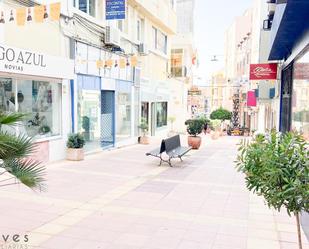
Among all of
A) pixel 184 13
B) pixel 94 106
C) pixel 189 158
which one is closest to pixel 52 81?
pixel 94 106

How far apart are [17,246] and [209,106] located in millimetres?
81054

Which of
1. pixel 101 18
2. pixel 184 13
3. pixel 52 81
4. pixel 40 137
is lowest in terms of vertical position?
pixel 40 137

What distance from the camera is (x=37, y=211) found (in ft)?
18.3

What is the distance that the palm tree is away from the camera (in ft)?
11.5

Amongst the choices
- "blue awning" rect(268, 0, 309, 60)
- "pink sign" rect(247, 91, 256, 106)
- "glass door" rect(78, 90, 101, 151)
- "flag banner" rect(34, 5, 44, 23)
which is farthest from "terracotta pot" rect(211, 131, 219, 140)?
"flag banner" rect(34, 5, 44, 23)

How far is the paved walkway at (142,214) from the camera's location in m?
4.53

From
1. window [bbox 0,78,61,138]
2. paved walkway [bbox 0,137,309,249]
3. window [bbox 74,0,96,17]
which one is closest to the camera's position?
paved walkway [bbox 0,137,309,249]

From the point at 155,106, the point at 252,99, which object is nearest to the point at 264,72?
the point at 155,106

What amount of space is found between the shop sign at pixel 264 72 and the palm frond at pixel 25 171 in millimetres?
9494

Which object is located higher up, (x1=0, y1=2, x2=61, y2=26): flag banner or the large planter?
(x1=0, y1=2, x2=61, y2=26): flag banner

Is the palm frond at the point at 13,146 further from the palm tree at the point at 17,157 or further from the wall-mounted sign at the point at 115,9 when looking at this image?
the wall-mounted sign at the point at 115,9

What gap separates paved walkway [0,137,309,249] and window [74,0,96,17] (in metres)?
6.32

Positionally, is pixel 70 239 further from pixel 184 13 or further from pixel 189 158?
pixel 184 13

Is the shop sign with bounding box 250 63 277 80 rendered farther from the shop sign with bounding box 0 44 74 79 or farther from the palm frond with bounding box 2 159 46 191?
the palm frond with bounding box 2 159 46 191
